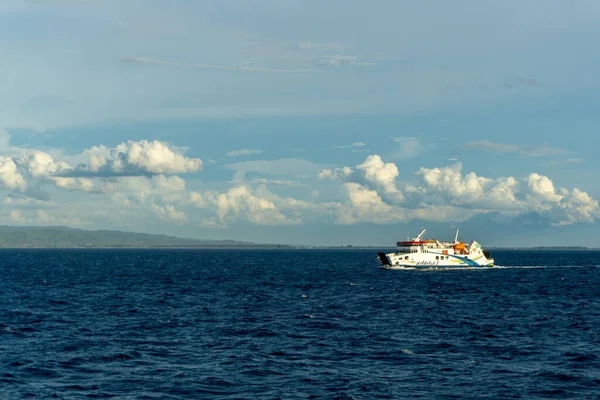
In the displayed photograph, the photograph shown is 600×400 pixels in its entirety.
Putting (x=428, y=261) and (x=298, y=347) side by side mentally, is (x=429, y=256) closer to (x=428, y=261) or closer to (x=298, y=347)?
(x=428, y=261)

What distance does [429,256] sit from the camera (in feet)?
556

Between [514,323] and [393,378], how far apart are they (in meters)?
31.1

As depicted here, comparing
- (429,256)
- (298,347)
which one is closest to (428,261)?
(429,256)

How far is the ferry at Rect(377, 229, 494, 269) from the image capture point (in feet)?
552

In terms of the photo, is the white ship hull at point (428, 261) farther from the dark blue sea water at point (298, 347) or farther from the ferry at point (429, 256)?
the dark blue sea water at point (298, 347)

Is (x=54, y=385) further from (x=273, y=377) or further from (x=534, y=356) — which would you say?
(x=534, y=356)

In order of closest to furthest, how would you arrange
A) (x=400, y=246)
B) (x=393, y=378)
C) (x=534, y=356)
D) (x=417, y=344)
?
(x=393, y=378) → (x=534, y=356) → (x=417, y=344) → (x=400, y=246)

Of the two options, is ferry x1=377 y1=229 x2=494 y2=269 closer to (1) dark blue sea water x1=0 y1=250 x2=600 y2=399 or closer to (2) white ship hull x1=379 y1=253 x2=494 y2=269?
(2) white ship hull x1=379 y1=253 x2=494 y2=269

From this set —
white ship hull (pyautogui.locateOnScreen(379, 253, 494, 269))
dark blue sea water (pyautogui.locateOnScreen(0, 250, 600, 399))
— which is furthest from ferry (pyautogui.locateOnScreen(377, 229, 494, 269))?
dark blue sea water (pyautogui.locateOnScreen(0, 250, 600, 399))

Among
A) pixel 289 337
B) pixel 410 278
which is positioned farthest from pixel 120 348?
pixel 410 278

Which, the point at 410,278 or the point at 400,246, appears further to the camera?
Answer: the point at 400,246

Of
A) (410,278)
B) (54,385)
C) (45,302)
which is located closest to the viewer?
(54,385)

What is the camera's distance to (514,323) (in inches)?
2692

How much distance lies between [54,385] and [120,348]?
38.9ft
